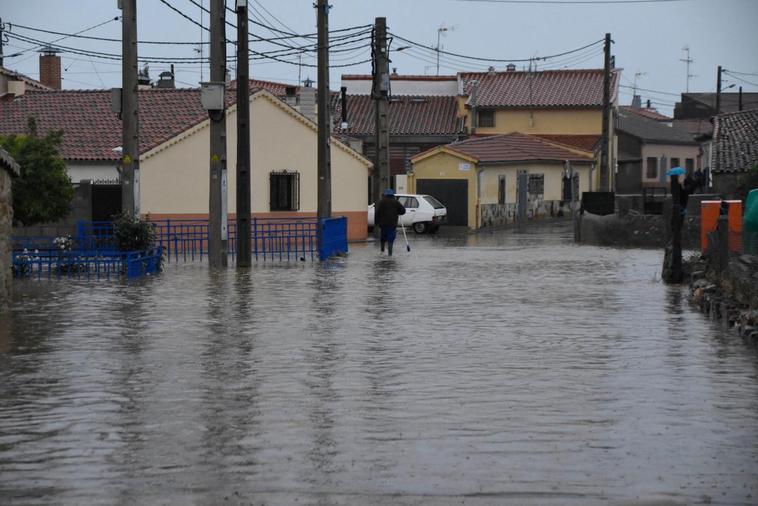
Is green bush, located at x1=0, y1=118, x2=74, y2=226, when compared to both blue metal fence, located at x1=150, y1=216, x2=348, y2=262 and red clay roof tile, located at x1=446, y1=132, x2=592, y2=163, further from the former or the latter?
red clay roof tile, located at x1=446, y1=132, x2=592, y2=163

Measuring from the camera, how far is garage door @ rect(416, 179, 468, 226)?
182ft

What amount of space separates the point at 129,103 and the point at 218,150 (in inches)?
98.3

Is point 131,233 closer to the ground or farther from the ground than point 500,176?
closer to the ground

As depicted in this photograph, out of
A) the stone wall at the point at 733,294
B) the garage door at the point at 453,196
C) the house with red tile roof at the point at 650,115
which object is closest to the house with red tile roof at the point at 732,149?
the garage door at the point at 453,196

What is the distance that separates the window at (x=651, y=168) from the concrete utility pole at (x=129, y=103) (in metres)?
59.2

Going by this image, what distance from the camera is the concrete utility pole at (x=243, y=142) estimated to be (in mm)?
28797

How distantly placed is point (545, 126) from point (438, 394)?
61.4 metres

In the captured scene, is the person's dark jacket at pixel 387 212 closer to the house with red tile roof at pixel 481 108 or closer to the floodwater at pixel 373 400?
the floodwater at pixel 373 400

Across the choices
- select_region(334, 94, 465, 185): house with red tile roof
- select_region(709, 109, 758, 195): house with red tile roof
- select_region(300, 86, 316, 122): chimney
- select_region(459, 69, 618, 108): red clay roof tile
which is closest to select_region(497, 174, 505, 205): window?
select_region(334, 94, 465, 185): house with red tile roof

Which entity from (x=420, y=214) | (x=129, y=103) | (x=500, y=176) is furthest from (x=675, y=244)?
(x=500, y=176)

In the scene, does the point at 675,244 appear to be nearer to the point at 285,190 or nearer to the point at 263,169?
the point at 263,169

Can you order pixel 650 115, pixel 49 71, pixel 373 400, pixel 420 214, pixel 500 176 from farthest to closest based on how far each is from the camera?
1. pixel 650 115
2. pixel 49 71
3. pixel 500 176
4. pixel 420 214
5. pixel 373 400

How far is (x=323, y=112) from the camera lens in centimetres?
3791

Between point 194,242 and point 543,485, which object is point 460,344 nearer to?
point 543,485
